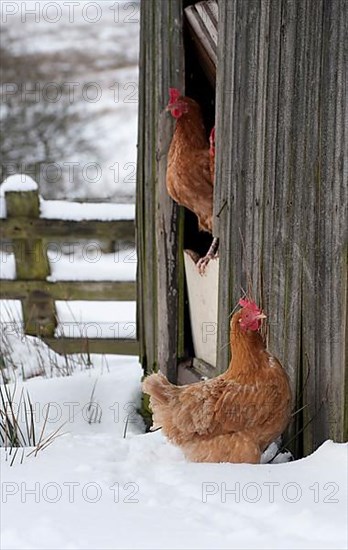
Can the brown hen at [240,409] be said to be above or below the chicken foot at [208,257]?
below

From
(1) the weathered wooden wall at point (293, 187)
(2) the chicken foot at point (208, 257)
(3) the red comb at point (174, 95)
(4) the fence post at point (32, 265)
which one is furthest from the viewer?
(4) the fence post at point (32, 265)

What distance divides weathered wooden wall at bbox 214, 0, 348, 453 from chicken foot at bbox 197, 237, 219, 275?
590 millimetres

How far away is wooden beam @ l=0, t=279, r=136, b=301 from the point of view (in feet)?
25.3

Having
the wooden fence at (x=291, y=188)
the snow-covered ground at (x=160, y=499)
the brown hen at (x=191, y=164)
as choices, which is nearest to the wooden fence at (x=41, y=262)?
the brown hen at (x=191, y=164)

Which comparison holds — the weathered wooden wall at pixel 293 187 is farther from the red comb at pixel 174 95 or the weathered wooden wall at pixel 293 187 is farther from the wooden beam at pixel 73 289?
the wooden beam at pixel 73 289

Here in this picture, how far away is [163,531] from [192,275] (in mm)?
2718

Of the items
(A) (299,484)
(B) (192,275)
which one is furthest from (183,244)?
(A) (299,484)

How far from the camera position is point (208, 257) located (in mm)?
4461

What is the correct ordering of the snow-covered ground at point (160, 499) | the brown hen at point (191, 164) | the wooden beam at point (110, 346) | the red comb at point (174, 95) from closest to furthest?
the snow-covered ground at point (160, 499)
the brown hen at point (191, 164)
the red comb at point (174, 95)
the wooden beam at point (110, 346)

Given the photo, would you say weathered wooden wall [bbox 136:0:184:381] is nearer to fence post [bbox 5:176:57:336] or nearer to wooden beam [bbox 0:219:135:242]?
wooden beam [bbox 0:219:135:242]

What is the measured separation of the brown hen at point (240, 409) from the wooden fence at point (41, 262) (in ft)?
14.6

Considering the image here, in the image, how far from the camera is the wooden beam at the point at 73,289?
7.70m

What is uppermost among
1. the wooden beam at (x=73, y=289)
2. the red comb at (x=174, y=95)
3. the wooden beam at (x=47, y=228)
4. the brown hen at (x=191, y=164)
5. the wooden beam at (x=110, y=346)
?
the red comb at (x=174, y=95)

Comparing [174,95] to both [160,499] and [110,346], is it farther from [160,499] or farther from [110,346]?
[110,346]
